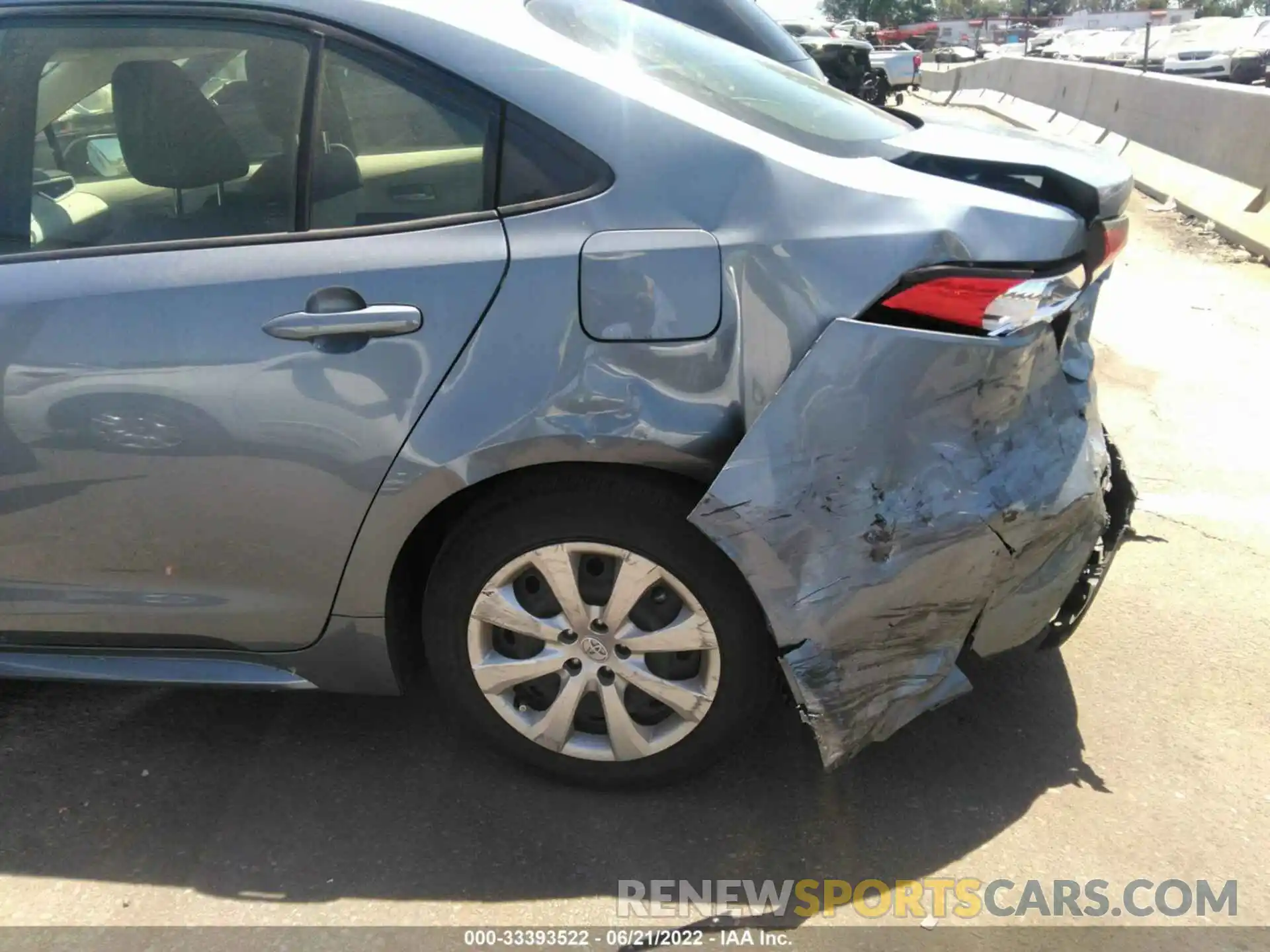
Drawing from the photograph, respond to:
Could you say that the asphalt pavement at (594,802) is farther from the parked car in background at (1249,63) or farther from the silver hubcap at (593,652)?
the parked car in background at (1249,63)

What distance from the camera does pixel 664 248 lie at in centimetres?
225

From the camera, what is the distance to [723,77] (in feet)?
8.91

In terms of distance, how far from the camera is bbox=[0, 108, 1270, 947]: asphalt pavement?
243 cm

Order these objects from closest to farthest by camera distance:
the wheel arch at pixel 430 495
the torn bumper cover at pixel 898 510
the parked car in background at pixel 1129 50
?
the torn bumper cover at pixel 898 510 → the wheel arch at pixel 430 495 → the parked car in background at pixel 1129 50

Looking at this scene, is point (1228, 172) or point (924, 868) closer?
point (924, 868)

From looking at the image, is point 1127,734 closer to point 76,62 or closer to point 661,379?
point 661,379

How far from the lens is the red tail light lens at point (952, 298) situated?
87.5 inches

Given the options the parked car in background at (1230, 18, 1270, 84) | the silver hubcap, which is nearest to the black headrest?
the silver hubcap

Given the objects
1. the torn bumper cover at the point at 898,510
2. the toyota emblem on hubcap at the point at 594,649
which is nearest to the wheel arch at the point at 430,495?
the torn bumper cover at the point at 898,510

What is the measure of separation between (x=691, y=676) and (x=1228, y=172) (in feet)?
27.9

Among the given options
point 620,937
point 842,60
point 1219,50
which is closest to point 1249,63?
point 1219,50

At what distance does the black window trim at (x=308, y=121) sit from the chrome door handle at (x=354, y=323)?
18 cm

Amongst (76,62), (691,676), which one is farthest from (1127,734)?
(76,62)

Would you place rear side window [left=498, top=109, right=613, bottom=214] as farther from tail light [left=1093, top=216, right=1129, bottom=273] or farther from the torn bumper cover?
tail light [left=1093, top=216, right=1129, bottom=273]
